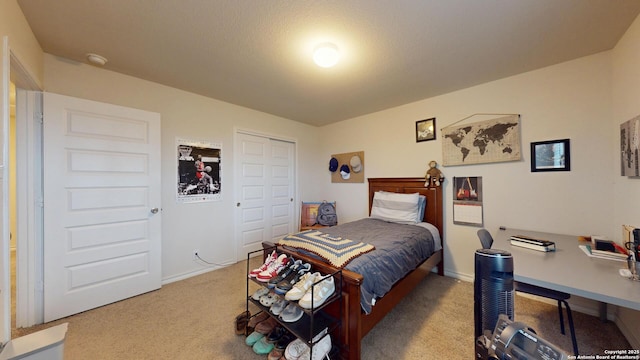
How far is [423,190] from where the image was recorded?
3055 mm

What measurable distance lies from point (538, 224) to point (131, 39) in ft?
13.4

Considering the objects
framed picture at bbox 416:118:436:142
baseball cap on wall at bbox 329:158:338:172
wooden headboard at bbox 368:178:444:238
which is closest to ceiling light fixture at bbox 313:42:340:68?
framed picture at bbox 416:118:436:142

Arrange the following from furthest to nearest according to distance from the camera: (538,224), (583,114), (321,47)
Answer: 1. (538,224)
2. (583,114)
3. (321,47)

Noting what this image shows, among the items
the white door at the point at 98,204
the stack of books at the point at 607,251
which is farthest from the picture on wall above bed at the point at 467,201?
the white door at the point at 98,204

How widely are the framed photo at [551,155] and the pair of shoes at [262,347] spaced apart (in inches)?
116

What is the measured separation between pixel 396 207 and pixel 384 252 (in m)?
1.28

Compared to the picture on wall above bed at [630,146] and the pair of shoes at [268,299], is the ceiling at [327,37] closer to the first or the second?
the picture on wall above bed at [630,146]

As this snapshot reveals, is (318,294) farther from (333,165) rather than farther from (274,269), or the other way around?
(333,165)

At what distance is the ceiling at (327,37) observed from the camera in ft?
4.91

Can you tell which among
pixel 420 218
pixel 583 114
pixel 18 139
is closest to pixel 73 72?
pixel 18 139

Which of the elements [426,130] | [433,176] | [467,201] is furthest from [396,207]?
[426,130]

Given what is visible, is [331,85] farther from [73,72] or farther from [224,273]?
[224,273]

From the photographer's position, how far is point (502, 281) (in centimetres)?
80

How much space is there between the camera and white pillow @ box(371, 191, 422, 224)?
289cm
